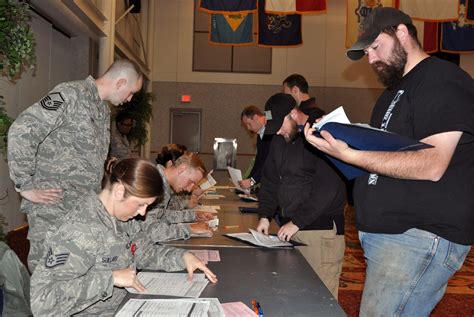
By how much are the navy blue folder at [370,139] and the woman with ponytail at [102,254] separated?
0.69 m

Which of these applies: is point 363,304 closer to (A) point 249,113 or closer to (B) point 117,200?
(B) point 117,200

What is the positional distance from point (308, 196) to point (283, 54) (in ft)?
31.9

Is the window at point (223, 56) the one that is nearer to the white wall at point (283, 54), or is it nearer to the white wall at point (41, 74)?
the white wall at point (283, 54)

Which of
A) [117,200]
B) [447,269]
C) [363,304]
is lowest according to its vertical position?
[363,304]

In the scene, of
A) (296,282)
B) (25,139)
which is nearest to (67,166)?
(25,139)

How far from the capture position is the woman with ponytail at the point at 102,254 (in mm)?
1588

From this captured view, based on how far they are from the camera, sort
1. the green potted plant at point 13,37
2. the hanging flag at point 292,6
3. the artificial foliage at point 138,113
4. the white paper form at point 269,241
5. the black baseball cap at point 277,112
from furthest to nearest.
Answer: the artificial foliage at point 138,113 < the hanging flag at point 292,6 < the green potted plant at point 13,37 < the black baseball cap at point 277,112 < the white paper form at point 269,241

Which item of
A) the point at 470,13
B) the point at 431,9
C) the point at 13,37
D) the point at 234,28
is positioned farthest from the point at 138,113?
the point at 470,13

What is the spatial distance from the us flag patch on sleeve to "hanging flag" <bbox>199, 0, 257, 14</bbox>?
6408 mm

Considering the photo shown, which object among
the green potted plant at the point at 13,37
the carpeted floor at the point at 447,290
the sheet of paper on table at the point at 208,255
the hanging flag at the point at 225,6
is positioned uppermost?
the hanging flag at the point at 225,6

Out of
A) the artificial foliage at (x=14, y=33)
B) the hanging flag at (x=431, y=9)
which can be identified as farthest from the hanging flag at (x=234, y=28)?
the artificial foliage at (x=14, y=33)

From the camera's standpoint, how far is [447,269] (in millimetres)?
1612

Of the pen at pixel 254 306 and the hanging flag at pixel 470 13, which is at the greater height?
the hanging flag at pixel 470 13

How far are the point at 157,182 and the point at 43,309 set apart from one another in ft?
1.87
